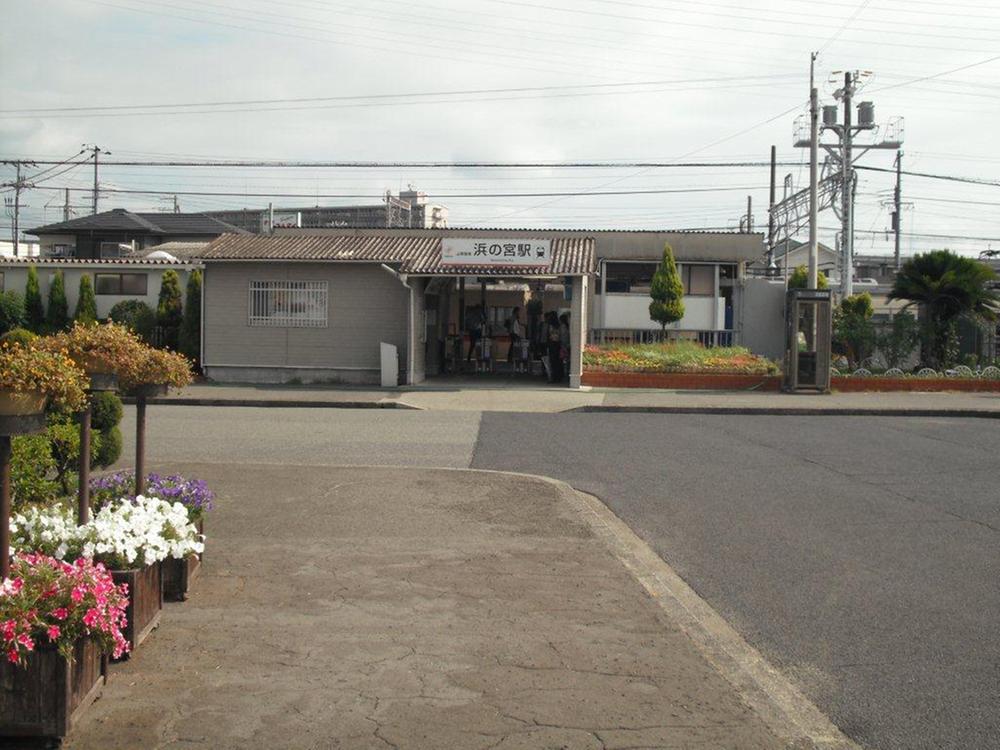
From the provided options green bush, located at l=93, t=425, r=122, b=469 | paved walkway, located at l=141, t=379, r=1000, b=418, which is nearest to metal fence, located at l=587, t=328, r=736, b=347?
paved walkway, located at l=141, t=379, r=1000, b=418

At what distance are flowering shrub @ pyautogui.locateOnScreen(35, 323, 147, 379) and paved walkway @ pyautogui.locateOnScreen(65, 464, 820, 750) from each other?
5.26ft

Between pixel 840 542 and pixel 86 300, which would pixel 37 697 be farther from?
pixel 86 300

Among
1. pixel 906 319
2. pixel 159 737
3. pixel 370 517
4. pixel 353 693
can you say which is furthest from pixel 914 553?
pixel 906 319

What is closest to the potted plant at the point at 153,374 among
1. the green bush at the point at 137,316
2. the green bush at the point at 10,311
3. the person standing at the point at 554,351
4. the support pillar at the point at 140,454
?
the support pillar at the point at 140,454

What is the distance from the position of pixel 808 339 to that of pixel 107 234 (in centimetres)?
3693

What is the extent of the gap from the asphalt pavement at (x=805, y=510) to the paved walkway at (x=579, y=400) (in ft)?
3.82

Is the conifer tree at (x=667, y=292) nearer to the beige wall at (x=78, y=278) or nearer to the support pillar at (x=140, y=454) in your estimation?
the beige wall at (x=78, y=278)

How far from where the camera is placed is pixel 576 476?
501 inches

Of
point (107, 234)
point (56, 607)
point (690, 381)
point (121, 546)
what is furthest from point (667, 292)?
point (107, 234)

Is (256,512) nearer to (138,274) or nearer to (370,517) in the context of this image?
(370,517)

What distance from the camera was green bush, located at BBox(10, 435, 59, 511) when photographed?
8062 mm

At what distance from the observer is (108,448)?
1117 centimetres

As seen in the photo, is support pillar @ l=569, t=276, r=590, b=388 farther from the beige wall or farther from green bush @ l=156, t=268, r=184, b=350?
the beige wall

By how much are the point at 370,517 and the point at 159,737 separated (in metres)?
5.04
